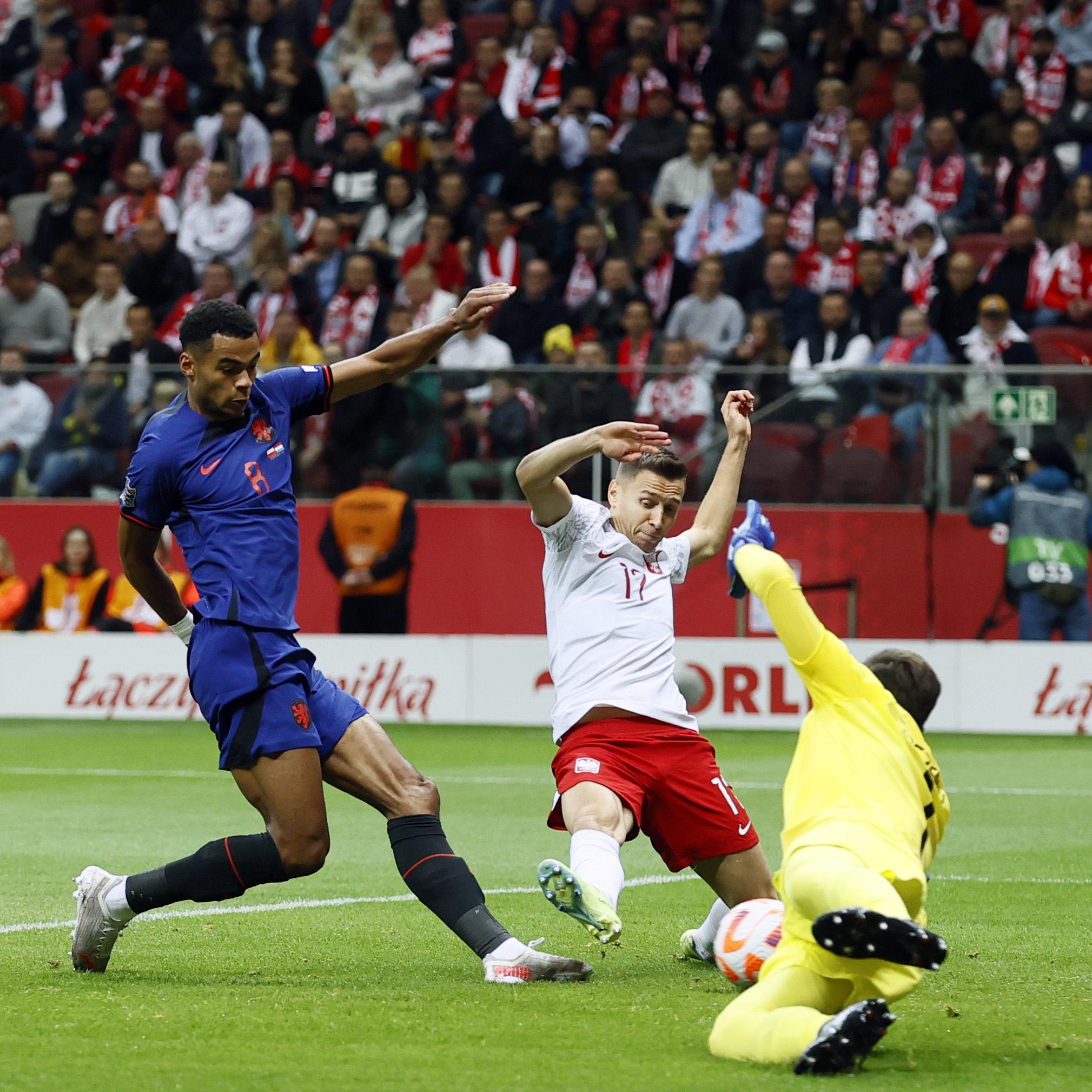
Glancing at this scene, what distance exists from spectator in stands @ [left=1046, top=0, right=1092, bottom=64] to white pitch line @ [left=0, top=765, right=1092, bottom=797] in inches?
414

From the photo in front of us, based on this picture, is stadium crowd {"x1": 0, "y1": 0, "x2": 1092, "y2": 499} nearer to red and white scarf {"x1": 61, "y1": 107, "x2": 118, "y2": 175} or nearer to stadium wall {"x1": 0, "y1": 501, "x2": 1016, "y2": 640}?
red and white scarf {"x1": 61, "y1": 107, "x2": 118, "y2": 175}

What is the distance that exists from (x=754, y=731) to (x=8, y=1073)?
11260 millimetres

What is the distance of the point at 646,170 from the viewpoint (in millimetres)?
20016

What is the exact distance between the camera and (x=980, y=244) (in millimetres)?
18094

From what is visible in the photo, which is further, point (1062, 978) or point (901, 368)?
point (901, 368)

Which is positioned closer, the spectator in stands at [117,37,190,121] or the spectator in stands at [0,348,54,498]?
the spectator in stands at [0,348,54,498]

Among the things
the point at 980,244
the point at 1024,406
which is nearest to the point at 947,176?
the point at 980,244

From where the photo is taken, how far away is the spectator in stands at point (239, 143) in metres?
21.5

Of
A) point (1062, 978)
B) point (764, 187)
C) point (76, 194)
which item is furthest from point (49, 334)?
point (1062, 978)

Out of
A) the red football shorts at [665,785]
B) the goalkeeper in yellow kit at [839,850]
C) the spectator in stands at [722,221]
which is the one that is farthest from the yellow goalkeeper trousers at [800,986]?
the spectator in stands at [722,221]

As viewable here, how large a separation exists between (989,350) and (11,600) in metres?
8.85

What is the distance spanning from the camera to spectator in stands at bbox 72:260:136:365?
19.2 metres

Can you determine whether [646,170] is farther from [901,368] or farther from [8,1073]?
[8,1073]

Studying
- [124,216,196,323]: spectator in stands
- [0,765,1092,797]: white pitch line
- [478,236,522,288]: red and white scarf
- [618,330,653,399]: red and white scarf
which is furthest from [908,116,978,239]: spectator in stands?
[0,765,1092,797]: white pitch line
